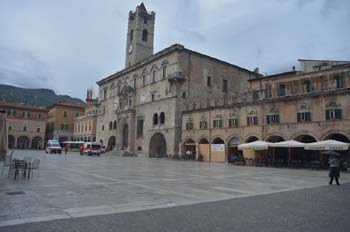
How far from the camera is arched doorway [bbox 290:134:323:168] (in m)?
26.6

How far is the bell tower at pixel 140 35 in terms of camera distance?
55500 millimetres

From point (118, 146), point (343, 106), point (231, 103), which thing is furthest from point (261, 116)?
point (118, 146)

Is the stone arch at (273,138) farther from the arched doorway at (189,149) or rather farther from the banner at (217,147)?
the arched doorway at (189,149)

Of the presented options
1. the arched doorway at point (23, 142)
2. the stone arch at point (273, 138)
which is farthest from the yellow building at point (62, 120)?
the stone arch at point (273, 138)

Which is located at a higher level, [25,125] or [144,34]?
[144,34]

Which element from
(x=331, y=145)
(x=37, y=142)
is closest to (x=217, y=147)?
(x=331, y=145)

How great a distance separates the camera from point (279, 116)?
93.3 feet

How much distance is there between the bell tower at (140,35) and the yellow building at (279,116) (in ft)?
73.7

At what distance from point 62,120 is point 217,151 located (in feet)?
183

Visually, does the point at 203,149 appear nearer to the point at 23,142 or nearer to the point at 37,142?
the point at 37,142

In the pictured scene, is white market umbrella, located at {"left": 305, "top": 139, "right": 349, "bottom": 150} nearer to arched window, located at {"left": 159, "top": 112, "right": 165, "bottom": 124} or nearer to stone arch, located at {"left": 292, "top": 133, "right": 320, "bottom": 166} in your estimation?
stone arch, located at {"left": 292, "top": 133, "right": 320, "bottom": 166}

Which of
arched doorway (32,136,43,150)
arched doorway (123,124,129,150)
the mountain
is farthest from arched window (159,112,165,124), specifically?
the mountain

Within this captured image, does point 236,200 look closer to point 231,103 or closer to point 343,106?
point 343,106

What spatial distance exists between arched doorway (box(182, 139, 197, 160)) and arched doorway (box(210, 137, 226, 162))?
3323 mm
